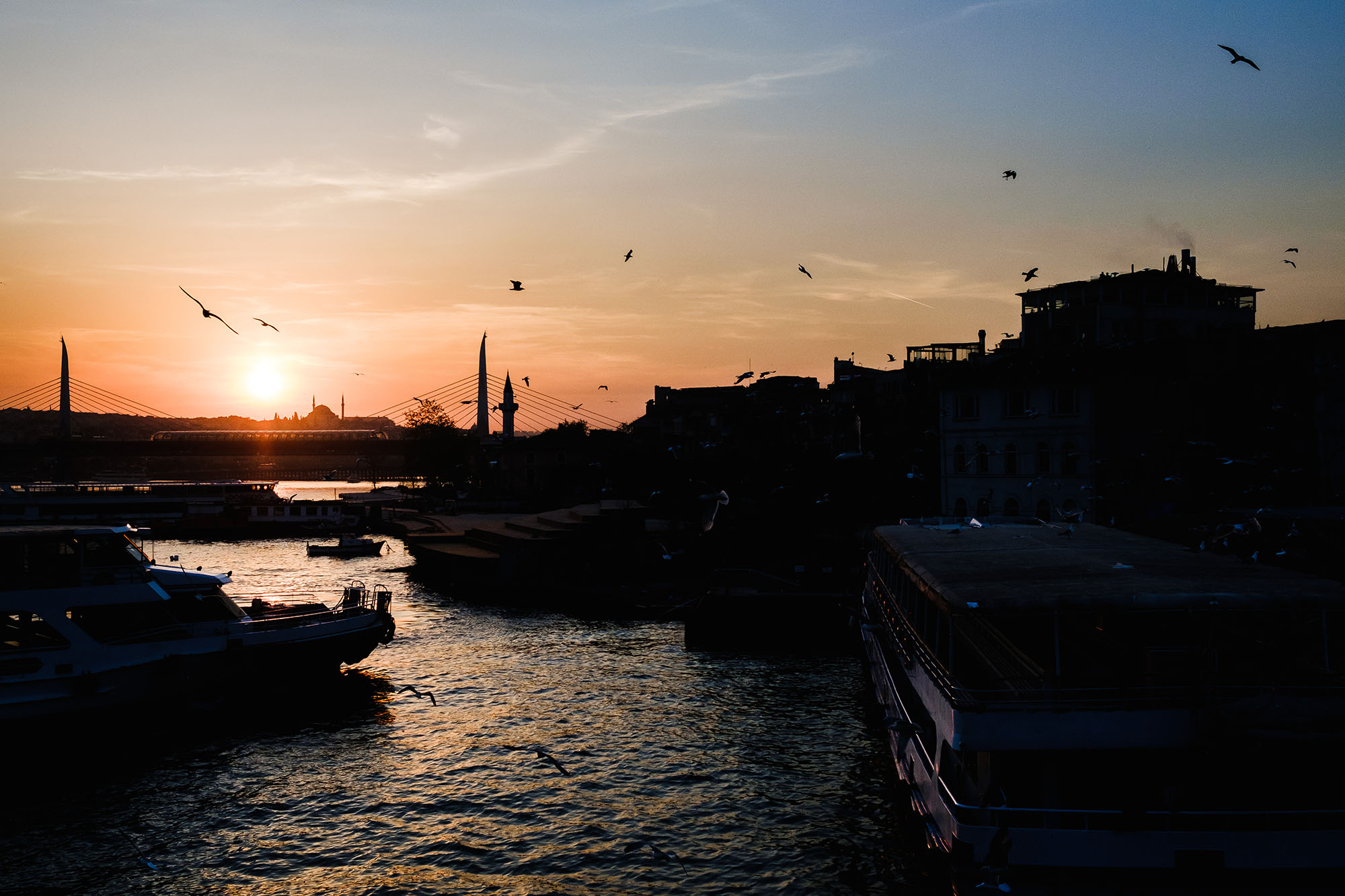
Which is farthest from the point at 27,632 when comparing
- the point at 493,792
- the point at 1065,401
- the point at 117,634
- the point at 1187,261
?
the point at 1187,261

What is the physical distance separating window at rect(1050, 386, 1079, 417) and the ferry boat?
1138 inches

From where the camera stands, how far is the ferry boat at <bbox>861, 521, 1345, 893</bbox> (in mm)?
11117

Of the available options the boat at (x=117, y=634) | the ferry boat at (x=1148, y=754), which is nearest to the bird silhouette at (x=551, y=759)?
the boat at (x=117, y=634)

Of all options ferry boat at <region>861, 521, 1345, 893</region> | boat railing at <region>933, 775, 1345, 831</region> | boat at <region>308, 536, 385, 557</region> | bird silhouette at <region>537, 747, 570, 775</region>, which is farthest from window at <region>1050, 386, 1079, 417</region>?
boat at <region>308, 536, 385, 557</region>

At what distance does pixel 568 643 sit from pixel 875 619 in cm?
1255

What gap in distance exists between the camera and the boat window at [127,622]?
23453 millimetres

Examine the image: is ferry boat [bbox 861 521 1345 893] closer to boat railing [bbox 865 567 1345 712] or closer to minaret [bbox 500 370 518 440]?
boat railing [bbox 865 567 1345 712]

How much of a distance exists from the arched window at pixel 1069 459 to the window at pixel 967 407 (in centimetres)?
429

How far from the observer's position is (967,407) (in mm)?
45469

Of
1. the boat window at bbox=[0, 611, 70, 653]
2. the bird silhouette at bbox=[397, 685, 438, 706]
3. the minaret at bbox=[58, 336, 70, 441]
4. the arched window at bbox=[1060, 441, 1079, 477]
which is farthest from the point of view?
the minaret at bbox=[58, 336, 70, 441]

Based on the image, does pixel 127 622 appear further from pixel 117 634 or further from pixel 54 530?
pixel 54 530

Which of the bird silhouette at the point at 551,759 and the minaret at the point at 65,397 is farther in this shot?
the minaret at the point at 65,397

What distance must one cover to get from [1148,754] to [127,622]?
74.4ft

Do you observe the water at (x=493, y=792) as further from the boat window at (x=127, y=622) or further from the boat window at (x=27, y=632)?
the boat window at (x=27, y=632)
